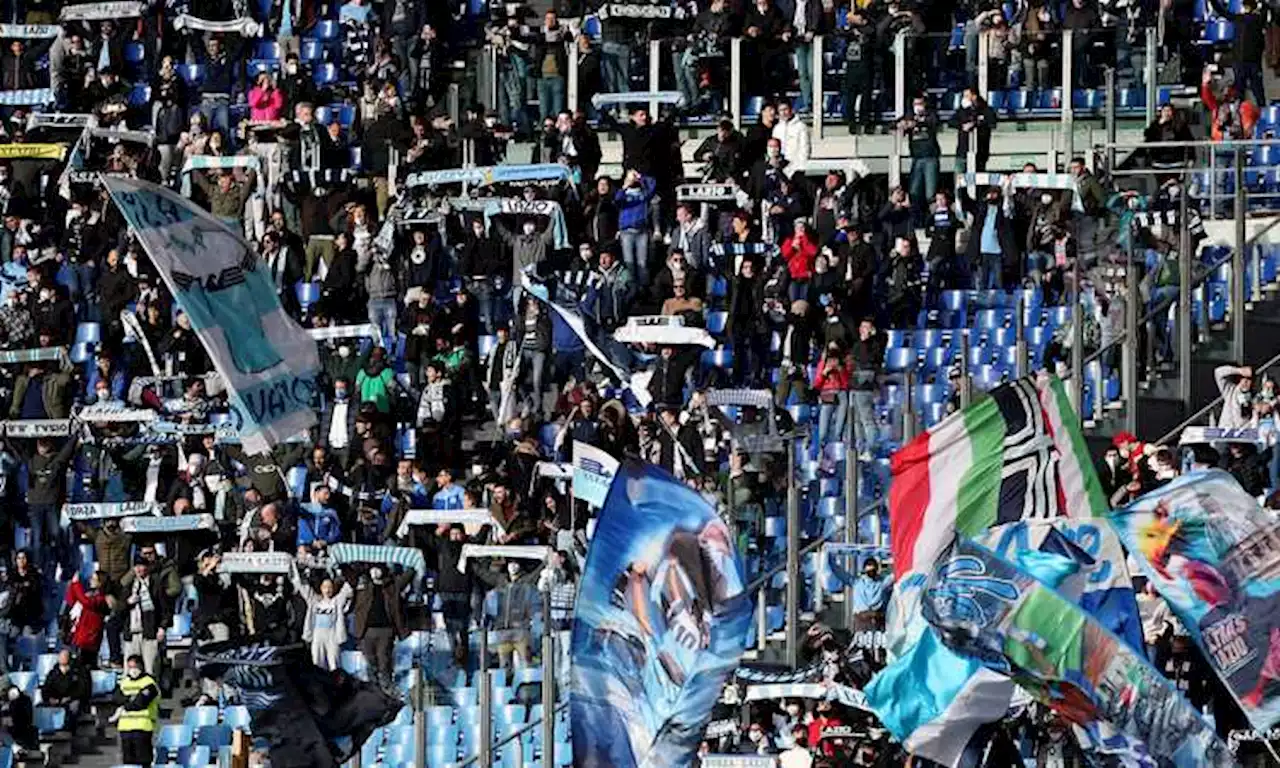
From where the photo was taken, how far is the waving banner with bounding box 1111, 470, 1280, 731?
1144 inches

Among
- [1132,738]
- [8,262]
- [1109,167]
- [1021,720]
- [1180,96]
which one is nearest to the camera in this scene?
[1132,738]

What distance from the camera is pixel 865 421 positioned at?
38438 mm

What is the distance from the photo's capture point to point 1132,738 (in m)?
28.2

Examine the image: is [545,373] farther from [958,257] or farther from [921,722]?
[921,722]

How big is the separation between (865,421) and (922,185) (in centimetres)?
720

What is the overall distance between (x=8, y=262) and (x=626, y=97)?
683 centimetres

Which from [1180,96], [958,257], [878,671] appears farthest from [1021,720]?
[1180,96]

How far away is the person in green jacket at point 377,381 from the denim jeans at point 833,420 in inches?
252

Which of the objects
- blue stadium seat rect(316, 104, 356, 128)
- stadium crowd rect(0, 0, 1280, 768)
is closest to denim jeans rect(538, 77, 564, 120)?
stadium crowd rect(0, 0, 1280, 768)

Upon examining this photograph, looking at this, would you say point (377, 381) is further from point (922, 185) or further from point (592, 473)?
point (592, 473)

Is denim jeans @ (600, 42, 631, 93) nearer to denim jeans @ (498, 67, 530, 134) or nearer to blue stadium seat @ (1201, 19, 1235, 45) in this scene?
denim jeans @ (498, 67, 530, 134)

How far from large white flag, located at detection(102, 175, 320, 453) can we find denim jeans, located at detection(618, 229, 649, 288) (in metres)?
10.0

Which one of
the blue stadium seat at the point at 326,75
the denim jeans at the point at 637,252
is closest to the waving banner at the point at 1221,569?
the denim jeans at the point at 637,252

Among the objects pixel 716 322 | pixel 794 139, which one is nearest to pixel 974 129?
pixel 794 139
